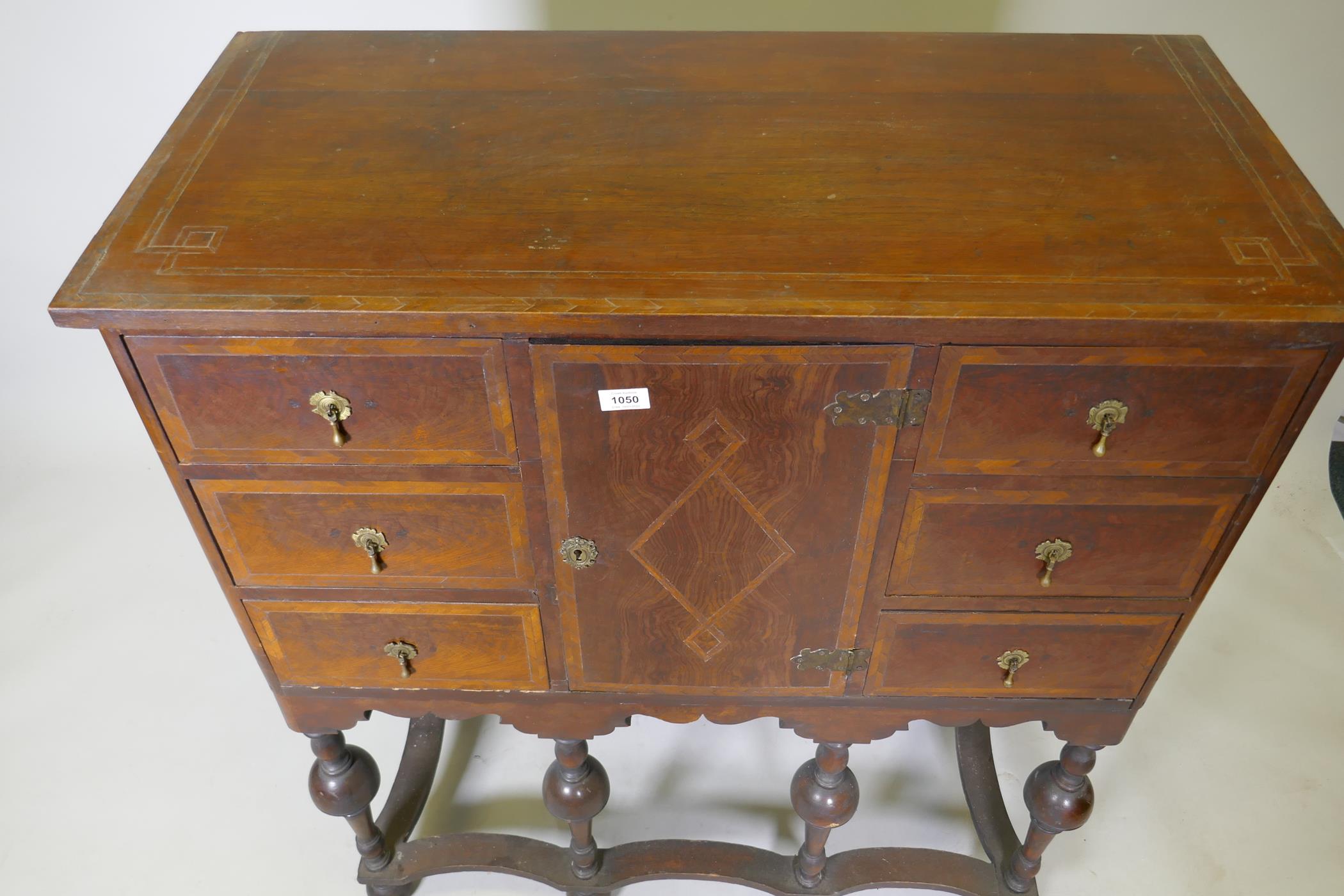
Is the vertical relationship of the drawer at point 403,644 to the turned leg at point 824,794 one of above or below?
above

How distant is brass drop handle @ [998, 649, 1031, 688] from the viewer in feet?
4.47

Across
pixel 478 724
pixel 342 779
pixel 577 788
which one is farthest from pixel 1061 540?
pixel 478 724

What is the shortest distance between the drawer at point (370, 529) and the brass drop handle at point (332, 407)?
96 millimetres

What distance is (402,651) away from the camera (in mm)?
1380

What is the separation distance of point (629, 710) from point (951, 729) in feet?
2.82

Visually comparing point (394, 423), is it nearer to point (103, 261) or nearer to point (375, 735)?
point (103, 261)

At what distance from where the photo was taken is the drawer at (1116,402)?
3.55ft

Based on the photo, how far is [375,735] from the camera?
206cm

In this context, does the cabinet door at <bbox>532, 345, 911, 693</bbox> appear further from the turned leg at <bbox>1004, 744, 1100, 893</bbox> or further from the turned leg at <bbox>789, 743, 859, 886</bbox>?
the turned leg at <bbox>1004, 744, 1100, 893</bbox>

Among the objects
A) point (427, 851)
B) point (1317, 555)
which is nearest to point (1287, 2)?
point (1317, 555)

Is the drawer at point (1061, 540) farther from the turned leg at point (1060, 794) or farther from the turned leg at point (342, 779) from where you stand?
the turned leg at point (342, 779)

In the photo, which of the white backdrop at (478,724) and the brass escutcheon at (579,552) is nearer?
the brass escutcheon at (579,552)

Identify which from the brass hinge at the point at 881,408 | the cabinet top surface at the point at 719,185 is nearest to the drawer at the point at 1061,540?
the brass hinge at the point at 881,408

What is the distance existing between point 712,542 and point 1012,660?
1.42ft
